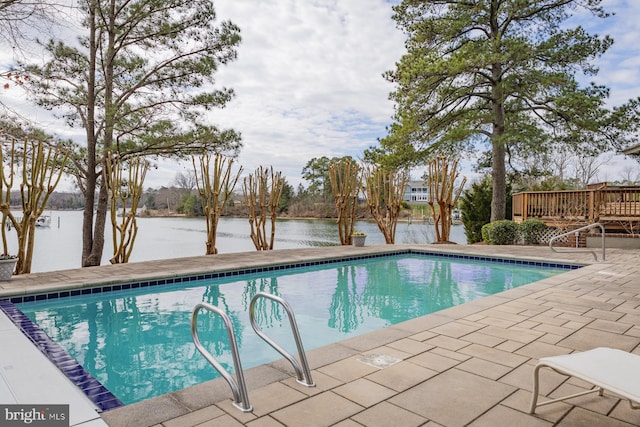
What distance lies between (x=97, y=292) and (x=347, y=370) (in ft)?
14.8

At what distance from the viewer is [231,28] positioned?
31.9ft

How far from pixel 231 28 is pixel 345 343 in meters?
8.66

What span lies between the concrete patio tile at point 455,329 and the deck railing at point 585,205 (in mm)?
9018

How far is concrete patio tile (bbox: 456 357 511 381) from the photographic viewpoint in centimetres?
264

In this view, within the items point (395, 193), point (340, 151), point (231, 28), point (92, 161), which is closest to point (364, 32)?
point (231, 28)

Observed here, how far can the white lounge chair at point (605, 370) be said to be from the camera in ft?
5.66

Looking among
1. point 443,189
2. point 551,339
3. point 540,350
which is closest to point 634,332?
point 551,339

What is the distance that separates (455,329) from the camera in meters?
3.62

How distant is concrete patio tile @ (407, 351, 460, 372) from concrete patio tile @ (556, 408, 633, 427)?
0.76 m

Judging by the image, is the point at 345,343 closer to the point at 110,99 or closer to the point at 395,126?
the point at 110,99

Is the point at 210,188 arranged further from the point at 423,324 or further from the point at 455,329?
the point at 455,329

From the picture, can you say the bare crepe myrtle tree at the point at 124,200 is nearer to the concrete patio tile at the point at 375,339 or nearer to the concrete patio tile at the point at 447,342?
the concrete patio tile at the point at 375,339

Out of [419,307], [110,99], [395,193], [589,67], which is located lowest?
[419,307]

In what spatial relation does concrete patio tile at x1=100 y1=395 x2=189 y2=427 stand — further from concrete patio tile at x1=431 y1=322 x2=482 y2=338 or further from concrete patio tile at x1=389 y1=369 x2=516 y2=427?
concrete patio tile at x1=431 y1=322 x2=482 y2=338
